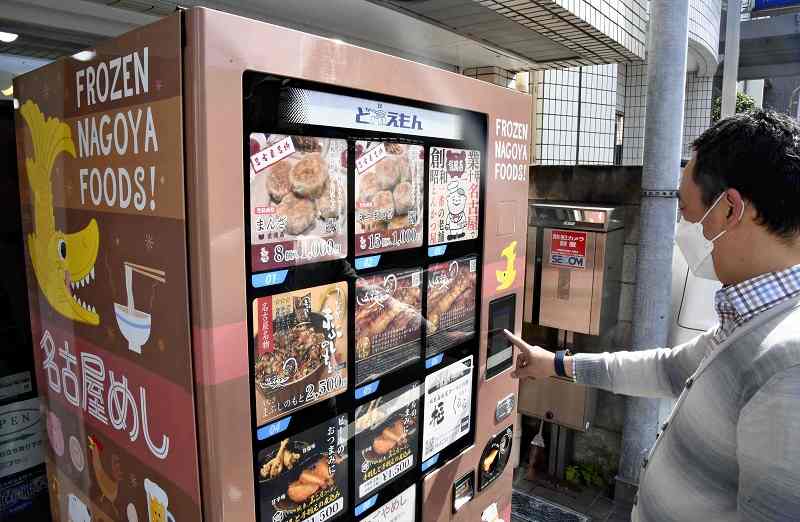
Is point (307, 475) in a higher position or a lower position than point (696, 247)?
lower

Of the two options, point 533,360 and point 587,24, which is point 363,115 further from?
point 587,24

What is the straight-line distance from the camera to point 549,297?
13.8 feet

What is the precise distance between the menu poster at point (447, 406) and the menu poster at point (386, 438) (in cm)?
7

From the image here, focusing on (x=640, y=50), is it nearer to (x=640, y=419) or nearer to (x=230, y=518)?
(x=640, y=419)

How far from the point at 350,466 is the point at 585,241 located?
273cm

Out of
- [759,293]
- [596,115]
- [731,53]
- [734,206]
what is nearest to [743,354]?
[759,293]

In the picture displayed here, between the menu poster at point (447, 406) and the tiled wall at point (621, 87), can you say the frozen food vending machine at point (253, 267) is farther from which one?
the tiled wall at point (621, 87)

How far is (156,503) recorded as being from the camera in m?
1.55

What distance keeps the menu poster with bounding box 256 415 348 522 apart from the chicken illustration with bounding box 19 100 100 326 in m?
0.67

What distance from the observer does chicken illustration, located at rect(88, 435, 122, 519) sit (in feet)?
5.55

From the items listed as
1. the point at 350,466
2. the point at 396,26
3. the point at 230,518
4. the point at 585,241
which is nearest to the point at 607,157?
the point at 585,241

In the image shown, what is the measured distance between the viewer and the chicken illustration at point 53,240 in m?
1.65

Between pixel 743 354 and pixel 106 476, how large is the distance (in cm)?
189

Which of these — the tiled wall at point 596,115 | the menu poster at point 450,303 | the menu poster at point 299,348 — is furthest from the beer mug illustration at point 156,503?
the tiled wall at point 596,115
